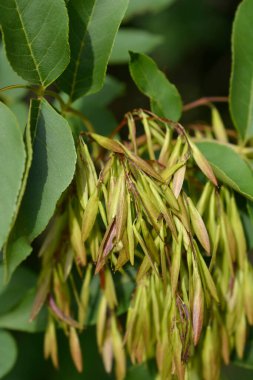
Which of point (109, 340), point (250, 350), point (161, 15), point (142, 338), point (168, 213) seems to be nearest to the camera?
point (168, 213)

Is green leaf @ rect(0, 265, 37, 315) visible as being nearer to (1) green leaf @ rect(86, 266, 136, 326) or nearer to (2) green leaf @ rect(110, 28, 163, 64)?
(1) green leaf @ rect(86, 266, 136, 326)

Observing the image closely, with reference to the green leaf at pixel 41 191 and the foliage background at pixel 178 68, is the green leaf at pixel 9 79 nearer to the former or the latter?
the green leaf at pixel 41 191

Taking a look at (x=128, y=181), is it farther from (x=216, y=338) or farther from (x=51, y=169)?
(x=216, y=338)

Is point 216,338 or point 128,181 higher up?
point 128,181

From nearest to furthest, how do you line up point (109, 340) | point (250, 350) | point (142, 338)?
1. point (142, 338)
2. point (109, 340)
3. point (250, 350)

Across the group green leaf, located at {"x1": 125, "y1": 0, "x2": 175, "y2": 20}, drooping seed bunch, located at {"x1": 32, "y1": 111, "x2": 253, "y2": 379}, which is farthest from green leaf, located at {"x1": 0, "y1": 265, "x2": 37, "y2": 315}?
green leaf, located at {"x1": 125, "y1": 0, "x2": 175, "y2": 20}

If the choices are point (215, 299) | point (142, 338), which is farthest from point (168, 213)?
point (142, 338)

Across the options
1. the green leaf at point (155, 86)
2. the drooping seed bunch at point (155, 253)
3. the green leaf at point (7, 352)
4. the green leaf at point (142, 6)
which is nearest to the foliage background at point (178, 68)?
the green leaf at point (142, 6)
